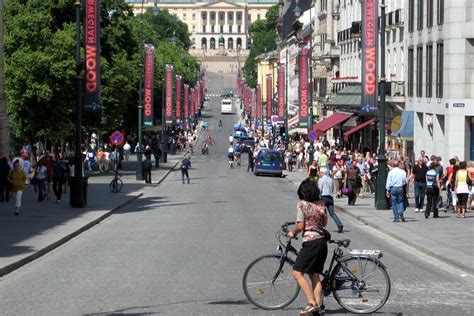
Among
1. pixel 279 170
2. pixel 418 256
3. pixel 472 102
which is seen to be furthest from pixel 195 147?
pixel 418 256

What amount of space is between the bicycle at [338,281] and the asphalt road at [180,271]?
0.69ft

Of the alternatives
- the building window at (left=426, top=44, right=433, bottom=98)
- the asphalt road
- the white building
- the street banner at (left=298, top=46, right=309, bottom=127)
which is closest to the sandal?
the asphalt road

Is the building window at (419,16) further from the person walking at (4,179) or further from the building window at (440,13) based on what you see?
the person walking at (4,179)

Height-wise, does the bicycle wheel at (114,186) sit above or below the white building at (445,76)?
below

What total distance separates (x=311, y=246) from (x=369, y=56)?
25.0m

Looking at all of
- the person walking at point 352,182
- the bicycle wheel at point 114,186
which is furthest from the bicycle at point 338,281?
the bicycle wheel at point 114,186

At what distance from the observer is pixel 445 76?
4588cm

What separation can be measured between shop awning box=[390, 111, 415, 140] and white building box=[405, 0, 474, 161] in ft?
4.56

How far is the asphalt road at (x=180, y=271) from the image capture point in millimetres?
14711

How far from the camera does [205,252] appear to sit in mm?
21641

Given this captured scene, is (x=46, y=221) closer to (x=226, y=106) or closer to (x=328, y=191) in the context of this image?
(x=328, y=191)

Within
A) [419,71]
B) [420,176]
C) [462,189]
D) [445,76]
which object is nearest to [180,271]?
[462,189]

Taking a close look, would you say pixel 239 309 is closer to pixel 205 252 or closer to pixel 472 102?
pixel 205 252

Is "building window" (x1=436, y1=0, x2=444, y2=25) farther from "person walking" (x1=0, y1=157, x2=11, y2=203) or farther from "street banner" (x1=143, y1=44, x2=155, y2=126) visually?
"person walking" (x1=0, y1=157, x2=11, y2=203)
